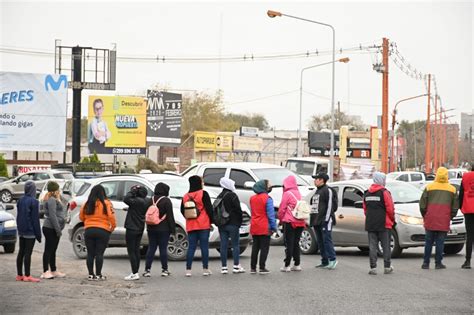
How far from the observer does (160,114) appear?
82500 mm

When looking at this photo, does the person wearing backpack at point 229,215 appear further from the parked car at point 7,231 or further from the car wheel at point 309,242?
the parked car at point 7,231

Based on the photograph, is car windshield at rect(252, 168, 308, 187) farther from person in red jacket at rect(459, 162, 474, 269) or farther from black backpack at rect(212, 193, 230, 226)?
black backpack at rect(212, 193, 230, 226)

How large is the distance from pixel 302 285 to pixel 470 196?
423cm

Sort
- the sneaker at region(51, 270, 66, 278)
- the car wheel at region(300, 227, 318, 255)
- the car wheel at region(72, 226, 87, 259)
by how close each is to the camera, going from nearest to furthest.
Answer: the sneaker at region(51, 270, 66, 278)
the car wheel at region(72, 226, 87, 259)
the car wheel at region(300, 227, 318, 255)

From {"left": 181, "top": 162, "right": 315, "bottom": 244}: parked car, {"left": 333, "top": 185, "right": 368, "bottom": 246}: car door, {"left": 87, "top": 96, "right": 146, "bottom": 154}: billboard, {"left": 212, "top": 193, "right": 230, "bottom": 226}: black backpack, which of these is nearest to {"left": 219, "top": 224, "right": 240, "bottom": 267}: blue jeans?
{"left": 212, "top": 193, "right": 230, "bottom": 226}: black backpack

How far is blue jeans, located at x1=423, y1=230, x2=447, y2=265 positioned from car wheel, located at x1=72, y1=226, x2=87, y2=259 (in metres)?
7.08

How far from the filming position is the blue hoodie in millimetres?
14461

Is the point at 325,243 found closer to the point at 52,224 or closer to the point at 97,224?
the point at 97,224

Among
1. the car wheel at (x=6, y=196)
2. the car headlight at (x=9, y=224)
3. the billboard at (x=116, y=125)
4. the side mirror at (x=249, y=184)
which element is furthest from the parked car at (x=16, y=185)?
the billboard at (x=116, y=125)

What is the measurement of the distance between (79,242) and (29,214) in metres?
4.08

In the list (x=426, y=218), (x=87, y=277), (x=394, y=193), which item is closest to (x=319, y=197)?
(x=426, y=218)

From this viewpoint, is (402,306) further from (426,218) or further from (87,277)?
(87,277)

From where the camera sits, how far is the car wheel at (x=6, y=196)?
1820 inches

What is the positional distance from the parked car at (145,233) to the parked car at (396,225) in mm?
2061
